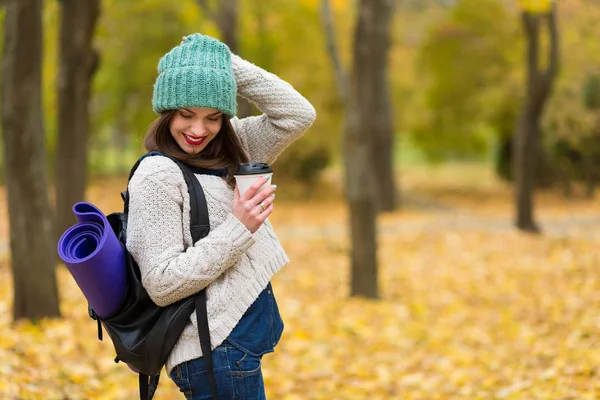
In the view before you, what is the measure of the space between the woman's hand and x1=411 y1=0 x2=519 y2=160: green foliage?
18598 mm

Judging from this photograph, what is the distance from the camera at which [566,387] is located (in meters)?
4.76

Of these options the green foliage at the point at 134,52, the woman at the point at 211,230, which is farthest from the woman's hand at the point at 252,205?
the green foliage at the point at 134,52

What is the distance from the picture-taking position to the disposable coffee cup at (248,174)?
7.38 feet

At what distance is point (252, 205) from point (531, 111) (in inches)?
485

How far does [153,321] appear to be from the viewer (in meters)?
2.28

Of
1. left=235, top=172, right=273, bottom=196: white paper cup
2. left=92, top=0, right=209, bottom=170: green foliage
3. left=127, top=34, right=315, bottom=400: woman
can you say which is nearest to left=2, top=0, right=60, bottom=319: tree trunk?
left=127, top=34, right=315, bottom=400: woman

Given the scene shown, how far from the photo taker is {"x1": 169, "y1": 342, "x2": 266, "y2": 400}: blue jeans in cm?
227

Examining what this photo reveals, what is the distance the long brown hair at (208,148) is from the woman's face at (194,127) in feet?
0.08

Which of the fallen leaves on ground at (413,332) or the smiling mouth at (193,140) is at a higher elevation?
the smiling mouth at (193,140)

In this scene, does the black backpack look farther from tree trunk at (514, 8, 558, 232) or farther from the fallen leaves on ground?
tree trunk at (514, 8, 558, 232)

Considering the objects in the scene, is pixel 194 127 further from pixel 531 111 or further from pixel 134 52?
pixel 134 52

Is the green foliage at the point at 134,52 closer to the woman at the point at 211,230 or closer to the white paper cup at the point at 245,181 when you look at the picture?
the woman at the point at 211,230

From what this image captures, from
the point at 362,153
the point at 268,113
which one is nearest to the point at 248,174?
the point at 268,113

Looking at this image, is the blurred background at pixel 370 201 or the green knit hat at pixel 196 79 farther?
the blurred background at pixel 370 201
